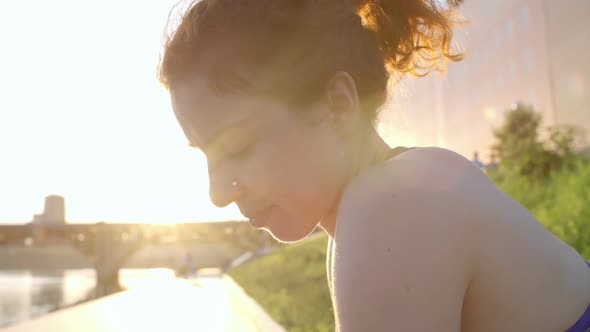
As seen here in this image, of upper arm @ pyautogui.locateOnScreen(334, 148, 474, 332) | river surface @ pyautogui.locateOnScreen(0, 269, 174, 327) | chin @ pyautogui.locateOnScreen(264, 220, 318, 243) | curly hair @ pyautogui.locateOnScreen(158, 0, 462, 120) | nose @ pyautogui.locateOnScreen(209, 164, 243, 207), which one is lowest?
river surface @ pyautogui.locateOnScreen(0, 269, 174, 327)

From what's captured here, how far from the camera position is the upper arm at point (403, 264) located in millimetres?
806

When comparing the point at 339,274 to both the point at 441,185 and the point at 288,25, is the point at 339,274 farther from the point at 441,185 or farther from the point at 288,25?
the point at 288,25

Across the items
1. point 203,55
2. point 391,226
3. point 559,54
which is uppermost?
point 559,54

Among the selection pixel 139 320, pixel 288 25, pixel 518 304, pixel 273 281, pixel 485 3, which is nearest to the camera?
pixel 518 304

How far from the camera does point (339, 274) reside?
2.80ft

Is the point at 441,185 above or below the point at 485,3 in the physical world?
below

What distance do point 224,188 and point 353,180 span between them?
12.7 inches

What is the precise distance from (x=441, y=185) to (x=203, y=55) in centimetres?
60

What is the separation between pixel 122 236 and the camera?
3694 centimetres

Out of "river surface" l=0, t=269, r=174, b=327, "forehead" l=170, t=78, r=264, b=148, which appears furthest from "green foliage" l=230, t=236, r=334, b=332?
"river surface" l=0, t=269, r=174, b=327

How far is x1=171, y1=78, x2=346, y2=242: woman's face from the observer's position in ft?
3.68

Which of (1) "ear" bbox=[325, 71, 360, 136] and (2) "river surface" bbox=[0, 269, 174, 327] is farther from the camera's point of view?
(2) "river surface" bbox=[0, 269, 174, 327]

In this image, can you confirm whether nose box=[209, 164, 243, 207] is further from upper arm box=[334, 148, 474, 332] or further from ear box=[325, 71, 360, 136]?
upper arm box=[334, 148, 474, 332]

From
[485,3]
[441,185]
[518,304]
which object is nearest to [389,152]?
[441,185]
